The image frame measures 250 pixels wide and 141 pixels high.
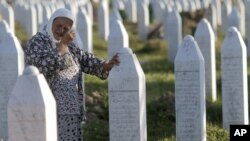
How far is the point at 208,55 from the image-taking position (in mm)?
13359

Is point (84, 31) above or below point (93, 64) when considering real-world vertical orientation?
above

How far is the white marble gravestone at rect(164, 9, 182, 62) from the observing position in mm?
18188

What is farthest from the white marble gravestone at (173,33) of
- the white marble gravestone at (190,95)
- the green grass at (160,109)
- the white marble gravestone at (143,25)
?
the white marble gravestone at (190,95)

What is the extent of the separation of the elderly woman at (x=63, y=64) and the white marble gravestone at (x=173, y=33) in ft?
31.9

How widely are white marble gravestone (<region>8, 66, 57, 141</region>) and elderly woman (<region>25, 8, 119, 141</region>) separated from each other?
1138mm

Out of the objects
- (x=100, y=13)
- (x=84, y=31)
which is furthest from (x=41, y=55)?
(x=100, y=13)

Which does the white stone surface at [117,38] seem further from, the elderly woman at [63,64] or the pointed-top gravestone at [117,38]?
the elderly woman at [63,64]

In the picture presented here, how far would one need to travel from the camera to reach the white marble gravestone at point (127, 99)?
851cm

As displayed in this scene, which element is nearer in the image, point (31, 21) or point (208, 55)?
point (208, 55)

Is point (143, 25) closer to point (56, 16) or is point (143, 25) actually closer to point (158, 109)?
point (158, 109)

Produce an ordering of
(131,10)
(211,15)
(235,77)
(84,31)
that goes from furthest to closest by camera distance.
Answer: (131,10), (211,15), (84,31), (235,77)

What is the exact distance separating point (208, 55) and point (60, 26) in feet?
18.0

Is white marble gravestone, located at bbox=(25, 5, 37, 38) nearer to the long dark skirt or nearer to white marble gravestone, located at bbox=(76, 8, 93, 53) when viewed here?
white marble gravestone, located at bbox=(76, 8, 93, 53)

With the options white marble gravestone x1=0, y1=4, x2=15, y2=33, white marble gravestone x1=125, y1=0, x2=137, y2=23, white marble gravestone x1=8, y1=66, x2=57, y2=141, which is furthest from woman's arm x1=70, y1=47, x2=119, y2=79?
white marble gravestone x1=125, y1=0, x2=137, y2=23
